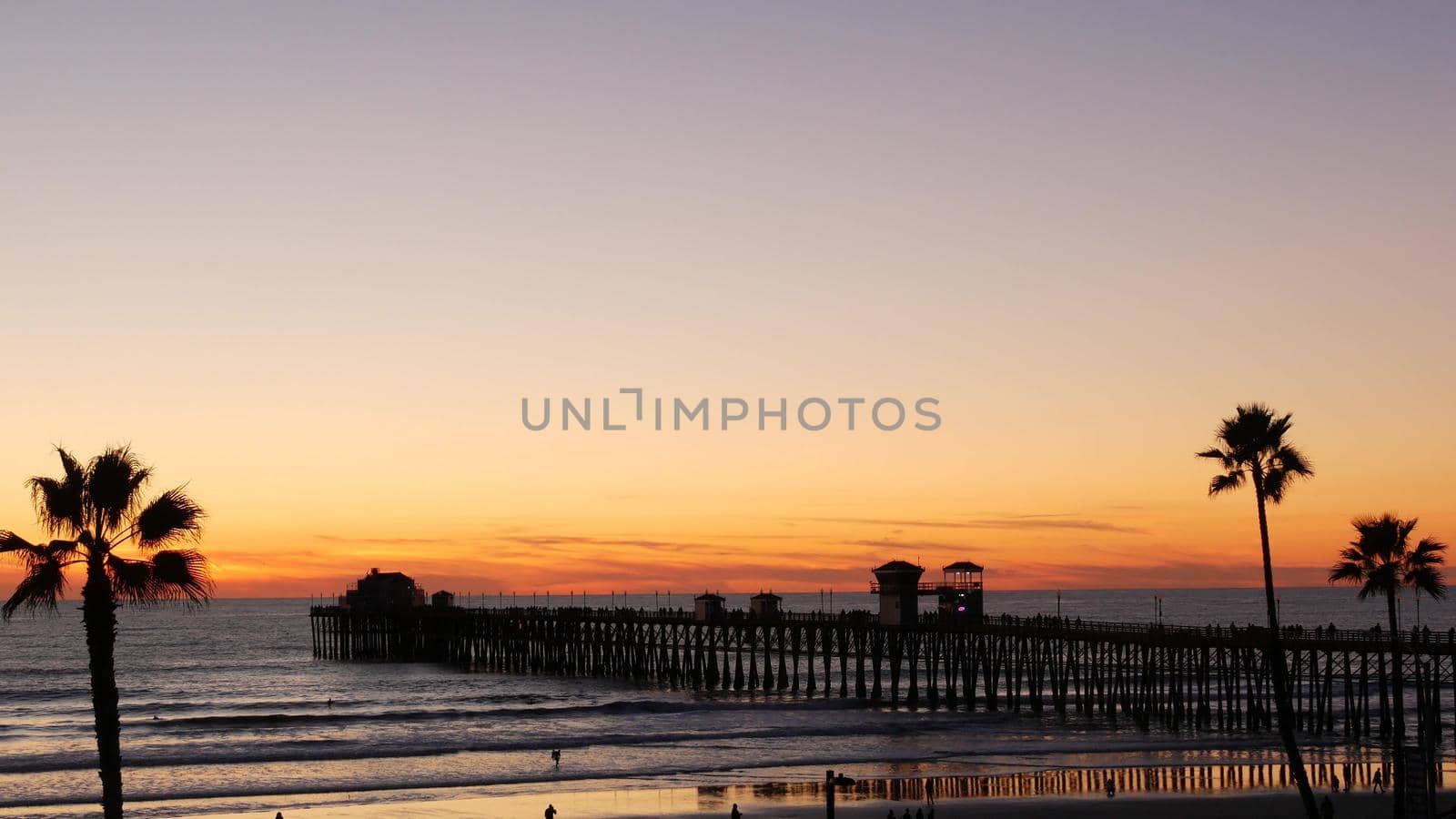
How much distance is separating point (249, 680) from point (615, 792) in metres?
64.1

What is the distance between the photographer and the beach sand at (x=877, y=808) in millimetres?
34250

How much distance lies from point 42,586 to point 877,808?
23201 millimetres

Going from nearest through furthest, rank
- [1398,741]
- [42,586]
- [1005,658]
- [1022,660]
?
[42,586], [1398,741], [1005,658], [1022,660]

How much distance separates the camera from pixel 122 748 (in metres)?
54.1

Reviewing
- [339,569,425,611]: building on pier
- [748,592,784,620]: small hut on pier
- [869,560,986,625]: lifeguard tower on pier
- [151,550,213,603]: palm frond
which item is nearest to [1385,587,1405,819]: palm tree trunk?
[151,550,213,603]: palm frond

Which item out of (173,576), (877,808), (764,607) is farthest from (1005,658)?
(173,576)

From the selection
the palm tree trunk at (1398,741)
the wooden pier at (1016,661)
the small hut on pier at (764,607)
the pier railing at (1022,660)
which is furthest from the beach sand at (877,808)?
the small hut on pier at (764,607)

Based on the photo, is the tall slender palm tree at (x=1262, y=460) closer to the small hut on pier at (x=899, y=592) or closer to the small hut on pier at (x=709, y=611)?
the small hut on pier at (x=899, y=592)

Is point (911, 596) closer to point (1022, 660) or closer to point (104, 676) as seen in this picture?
point (1022, 660)

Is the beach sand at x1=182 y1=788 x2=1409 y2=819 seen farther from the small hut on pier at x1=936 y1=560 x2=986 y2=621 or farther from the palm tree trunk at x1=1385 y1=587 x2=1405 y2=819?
the small hut on pier at x1=936 y1=560 x2=986 y2=621

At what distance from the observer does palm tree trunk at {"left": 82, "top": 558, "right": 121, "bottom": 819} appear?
664 inches

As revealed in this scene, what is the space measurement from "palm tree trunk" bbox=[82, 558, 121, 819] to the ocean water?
75.9 ft

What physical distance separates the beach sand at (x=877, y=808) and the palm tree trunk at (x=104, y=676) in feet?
63.9

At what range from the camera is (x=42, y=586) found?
1669 cm
